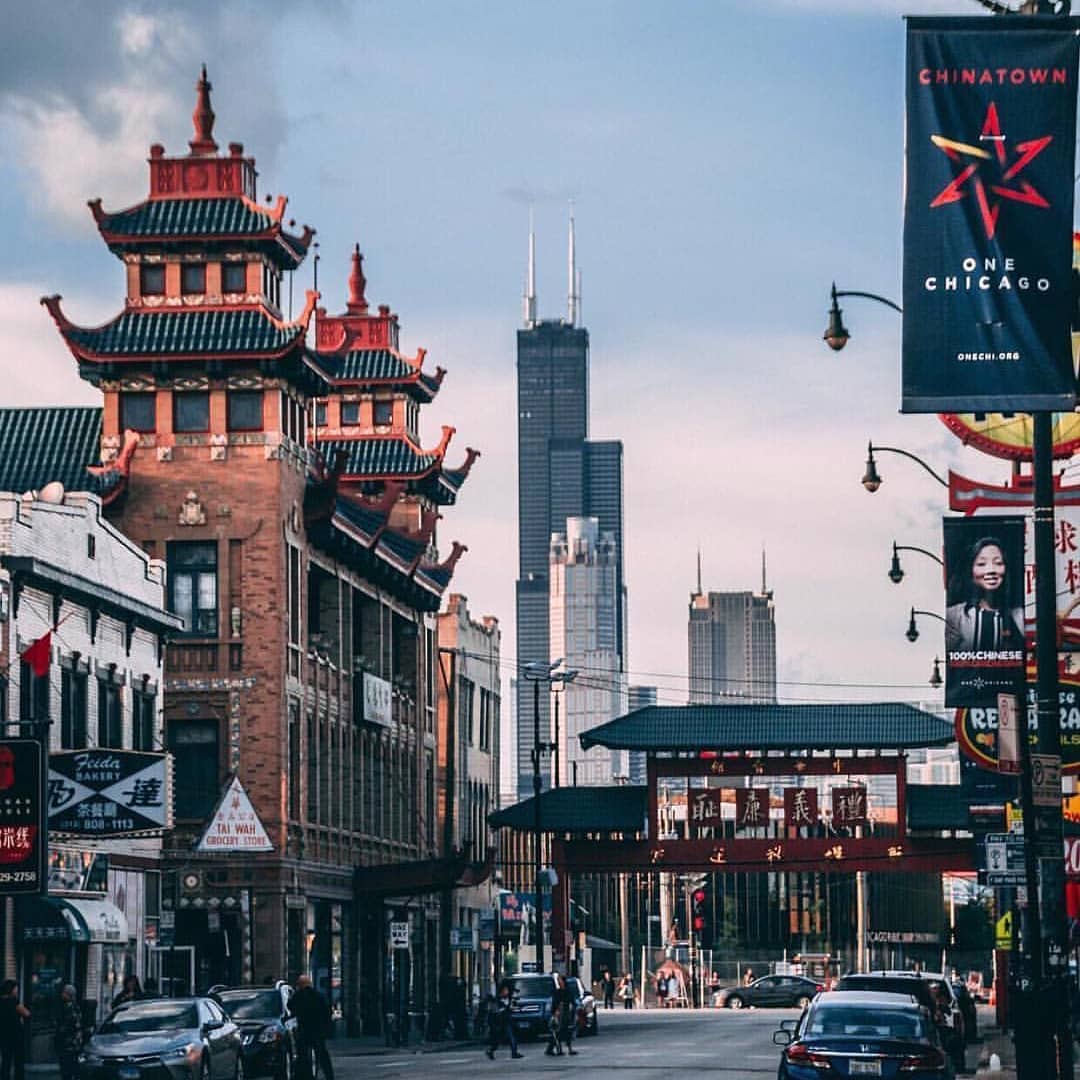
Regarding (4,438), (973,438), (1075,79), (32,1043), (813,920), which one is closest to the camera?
(1075,79)

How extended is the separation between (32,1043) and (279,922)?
17.6 m

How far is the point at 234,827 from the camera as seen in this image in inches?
2360

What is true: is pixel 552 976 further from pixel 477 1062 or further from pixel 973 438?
pixel 973 438

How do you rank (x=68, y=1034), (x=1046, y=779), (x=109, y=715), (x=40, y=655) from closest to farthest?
(x=1046, y=779), (x=68, y=1034), (x=40, y=655), (x=109, y=715)

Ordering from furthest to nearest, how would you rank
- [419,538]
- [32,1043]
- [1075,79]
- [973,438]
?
1. [419,538]
2. [32,1043]
3. [973,438]
4. [1075,79]

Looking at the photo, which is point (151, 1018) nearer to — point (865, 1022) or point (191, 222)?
point (865, 1022)

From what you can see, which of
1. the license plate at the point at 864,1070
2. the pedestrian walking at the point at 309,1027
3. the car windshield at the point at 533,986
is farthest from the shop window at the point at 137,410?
the license plate at the point at 864,1070

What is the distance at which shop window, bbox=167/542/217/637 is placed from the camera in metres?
70.4

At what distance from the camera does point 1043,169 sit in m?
23.1

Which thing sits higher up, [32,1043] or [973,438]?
[973,438]

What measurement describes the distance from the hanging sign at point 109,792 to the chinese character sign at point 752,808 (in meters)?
43.5

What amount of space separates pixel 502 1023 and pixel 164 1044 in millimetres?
23903

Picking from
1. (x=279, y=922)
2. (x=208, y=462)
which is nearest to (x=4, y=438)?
(x=208, y=462)

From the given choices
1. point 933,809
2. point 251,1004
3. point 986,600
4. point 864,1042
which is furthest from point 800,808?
point 864,1042
